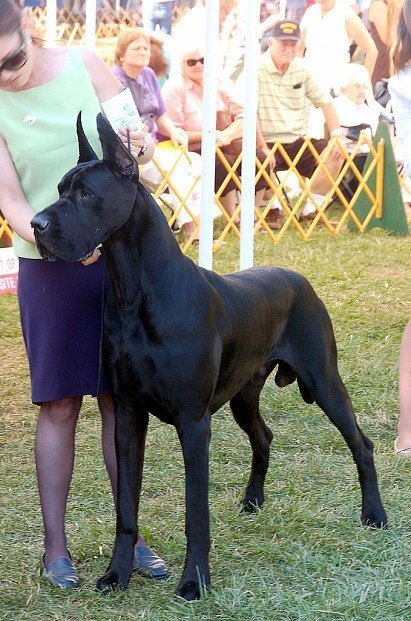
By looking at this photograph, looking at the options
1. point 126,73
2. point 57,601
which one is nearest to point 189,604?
point 57,601

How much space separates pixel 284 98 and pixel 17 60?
8.74 m

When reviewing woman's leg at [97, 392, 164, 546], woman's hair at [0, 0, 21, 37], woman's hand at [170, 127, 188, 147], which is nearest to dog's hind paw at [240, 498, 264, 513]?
woman's leg at [97, 392, 164, 546]

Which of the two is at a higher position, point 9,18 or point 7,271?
point 9,18

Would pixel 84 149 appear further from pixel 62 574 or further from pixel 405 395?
pixel 405 395

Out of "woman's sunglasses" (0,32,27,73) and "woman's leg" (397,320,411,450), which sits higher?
"woman's sunglasses" (0,32,27,73)

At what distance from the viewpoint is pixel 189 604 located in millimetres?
3416

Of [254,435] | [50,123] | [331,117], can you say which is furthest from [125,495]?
[331,117]

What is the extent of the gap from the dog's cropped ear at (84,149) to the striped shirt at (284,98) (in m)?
8.56

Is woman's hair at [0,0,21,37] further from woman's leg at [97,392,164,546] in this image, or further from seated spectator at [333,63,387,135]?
seated spectator at [333,63,387,135]

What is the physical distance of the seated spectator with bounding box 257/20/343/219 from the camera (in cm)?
1170

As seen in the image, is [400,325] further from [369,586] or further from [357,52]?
[357,52]

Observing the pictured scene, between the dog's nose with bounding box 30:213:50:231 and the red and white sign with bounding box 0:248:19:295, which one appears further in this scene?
the red and white sign with bounding box 0:248:19:295

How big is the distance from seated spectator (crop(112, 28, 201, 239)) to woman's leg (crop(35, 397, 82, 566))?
6598 millimetres

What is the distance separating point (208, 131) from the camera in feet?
20.3
